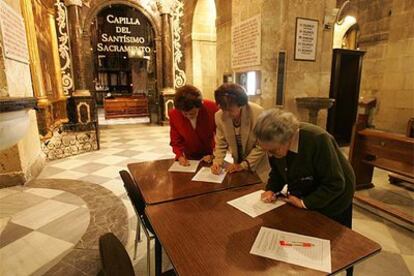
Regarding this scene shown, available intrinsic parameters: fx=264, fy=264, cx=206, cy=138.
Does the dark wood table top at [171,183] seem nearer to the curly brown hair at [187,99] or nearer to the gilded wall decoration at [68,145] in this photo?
the curly brown hair at [187,99]

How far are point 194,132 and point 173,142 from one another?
9.1 inches

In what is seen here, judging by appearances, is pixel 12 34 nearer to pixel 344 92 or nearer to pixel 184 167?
pixel 184 167

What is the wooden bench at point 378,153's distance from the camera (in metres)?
2.75

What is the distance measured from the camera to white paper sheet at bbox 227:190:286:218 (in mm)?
1319

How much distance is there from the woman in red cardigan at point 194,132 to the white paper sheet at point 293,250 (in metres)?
1.10

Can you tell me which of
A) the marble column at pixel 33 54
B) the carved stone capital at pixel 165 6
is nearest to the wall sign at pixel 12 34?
the marble column at pixel 33 54

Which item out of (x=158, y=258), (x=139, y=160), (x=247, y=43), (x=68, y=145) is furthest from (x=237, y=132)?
(x=68, y=145)

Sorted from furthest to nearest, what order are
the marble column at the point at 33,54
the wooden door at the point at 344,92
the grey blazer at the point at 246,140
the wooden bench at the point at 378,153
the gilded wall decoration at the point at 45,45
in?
the gilded wall decoration at the point at 45,45 < the wooden door at the point at 344,92 < the marble column at the point at 33,54 < the wooden bench at the point at 378,153 < the grey blazer at the point at 246,140

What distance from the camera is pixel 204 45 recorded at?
26.0 ft

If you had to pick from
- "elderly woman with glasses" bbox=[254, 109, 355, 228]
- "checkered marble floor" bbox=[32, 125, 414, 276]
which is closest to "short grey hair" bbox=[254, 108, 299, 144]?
"elderly woman with glasses" bbox=[254, 109, 355, 228]

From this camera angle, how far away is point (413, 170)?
2707mm

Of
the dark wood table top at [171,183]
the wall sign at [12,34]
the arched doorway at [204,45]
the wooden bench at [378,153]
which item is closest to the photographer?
the dark wood table top at [171,183]

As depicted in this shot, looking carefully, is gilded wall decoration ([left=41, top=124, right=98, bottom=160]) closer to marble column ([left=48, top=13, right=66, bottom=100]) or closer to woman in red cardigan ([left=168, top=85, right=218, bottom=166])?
marble column ([left=48, top=13, right=66, bottom=100])

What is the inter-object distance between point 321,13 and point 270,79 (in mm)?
1263
